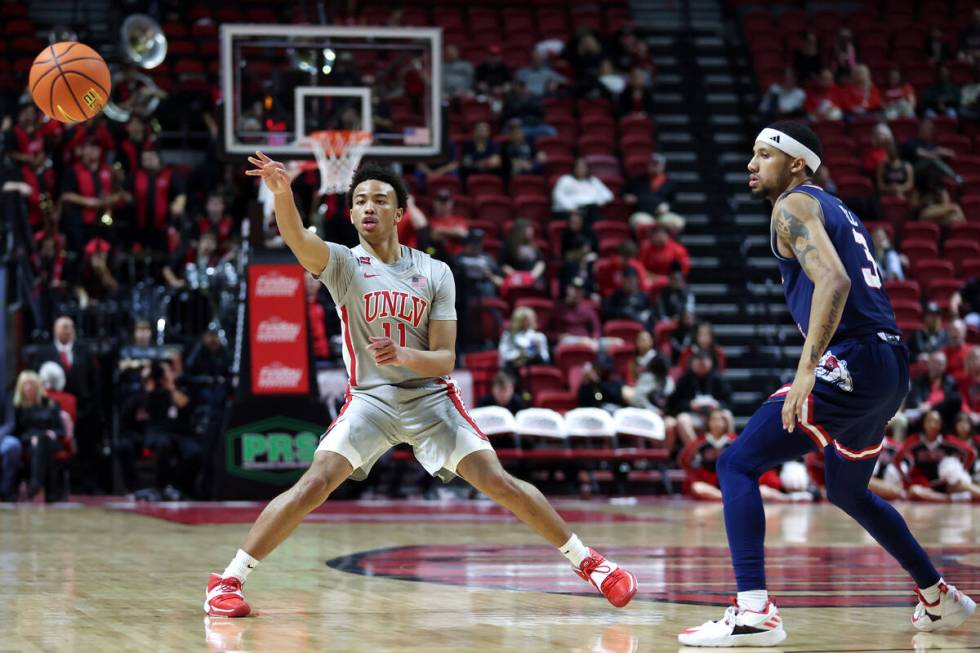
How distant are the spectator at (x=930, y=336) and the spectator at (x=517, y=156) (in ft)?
18.7

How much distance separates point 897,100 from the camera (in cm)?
2297

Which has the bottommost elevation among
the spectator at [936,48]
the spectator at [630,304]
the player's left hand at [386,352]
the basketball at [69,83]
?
the player's left hand at [386,352]

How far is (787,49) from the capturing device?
80.2 feet

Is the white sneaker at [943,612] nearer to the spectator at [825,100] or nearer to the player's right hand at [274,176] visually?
the player's right hand at [274,176]

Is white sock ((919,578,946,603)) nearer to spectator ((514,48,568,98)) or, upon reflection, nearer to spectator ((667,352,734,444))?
spectator ((667,352,734,444))

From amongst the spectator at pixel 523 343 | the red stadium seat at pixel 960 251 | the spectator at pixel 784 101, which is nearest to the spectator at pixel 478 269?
the spectator at pixel 523 343

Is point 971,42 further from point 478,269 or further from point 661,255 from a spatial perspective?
point 478,269

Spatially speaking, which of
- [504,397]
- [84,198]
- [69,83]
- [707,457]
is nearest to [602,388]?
[504,397]

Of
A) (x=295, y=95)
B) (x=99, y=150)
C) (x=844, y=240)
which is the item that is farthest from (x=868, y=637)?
(x=99, y=150)

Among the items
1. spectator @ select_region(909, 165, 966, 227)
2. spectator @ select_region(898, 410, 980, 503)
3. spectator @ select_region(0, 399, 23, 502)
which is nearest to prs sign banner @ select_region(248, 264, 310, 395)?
spectator @ select_region(0, 399, 23, 502)

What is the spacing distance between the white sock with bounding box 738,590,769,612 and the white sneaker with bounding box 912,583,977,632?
2.71 feet

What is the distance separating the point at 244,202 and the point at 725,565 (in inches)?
439

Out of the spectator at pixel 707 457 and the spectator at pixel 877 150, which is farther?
the spectator at pixel 877 150

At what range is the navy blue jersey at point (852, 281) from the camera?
5652 mm
